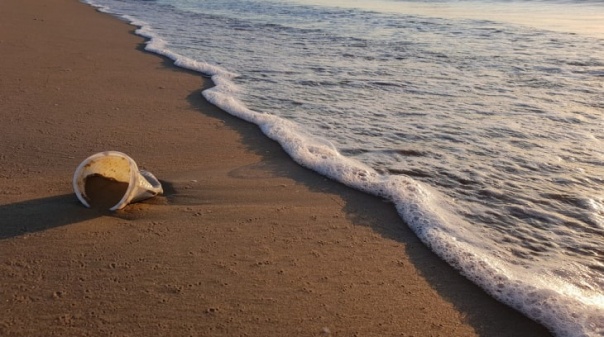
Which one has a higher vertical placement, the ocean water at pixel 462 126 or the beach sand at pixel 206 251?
the ocean water at pixel 462 126

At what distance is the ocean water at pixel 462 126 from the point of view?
2.58 m

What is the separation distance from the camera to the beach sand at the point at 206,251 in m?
2.05

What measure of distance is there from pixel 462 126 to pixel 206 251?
8.87ft

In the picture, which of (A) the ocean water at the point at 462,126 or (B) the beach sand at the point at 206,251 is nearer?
(B) the beach sand at the point at 206,251

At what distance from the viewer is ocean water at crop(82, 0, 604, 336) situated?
258cm

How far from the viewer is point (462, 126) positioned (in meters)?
4.39

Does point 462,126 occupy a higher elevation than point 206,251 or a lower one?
higher

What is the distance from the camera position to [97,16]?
11.2m

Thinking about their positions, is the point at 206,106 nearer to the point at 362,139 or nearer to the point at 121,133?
Answer: the point at 121,133

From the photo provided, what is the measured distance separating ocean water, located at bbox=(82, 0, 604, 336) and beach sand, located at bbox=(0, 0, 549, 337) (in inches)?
6.9

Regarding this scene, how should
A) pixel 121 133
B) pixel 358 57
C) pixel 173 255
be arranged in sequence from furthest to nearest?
pixel 358 57
pixel 121 133
pixel 173 255

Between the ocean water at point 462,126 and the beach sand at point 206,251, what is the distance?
175 millimetres

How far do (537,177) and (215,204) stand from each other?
207 centimetres

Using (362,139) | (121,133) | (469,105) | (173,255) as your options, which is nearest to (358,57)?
(469,105)
